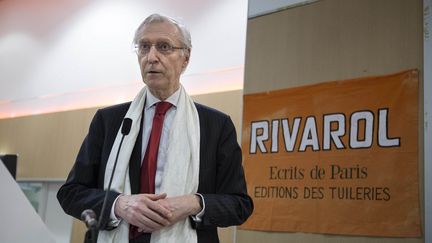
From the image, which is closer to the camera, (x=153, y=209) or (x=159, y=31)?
(x=153, y=209)

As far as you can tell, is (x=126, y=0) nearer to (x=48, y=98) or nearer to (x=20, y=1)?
(x=48, y=98)

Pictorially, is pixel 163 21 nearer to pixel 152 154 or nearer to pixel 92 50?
pixel 152 154

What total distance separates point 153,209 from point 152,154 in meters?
0.22

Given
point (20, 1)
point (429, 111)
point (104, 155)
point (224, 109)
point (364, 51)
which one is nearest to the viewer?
point (104, 155)

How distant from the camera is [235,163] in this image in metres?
1.46

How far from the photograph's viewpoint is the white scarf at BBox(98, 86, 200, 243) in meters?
1.30

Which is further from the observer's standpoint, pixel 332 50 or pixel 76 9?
pixel 76 9

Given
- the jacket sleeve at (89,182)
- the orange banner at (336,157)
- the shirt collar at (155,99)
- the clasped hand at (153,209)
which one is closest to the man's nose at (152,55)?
the shirt collar at (155,99)

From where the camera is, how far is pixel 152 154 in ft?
4.61

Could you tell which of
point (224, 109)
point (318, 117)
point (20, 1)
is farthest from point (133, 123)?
point (20, 1)

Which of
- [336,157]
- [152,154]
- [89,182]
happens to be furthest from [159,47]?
[336,157]

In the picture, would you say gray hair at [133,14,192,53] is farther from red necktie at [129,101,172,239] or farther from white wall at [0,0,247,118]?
white wall at [0,0,247,118]

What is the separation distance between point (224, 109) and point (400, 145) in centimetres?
209

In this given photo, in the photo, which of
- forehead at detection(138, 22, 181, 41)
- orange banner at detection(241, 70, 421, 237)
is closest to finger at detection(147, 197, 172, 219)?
forehead at detection(138, 22, 181, 41)
